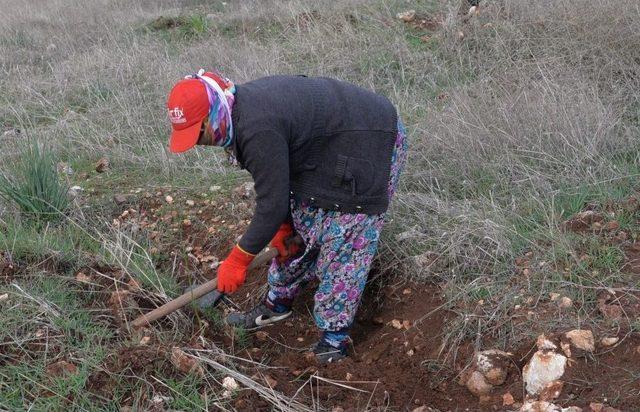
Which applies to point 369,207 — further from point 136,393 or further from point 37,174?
point 37,174

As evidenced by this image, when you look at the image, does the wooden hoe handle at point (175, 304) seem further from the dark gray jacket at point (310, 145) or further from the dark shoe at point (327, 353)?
the dark shoe at point (327, 353)

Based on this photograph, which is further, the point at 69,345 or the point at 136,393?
the point at 69,345

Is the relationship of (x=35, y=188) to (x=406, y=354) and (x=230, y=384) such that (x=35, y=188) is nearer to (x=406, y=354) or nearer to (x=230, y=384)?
(x=230, y=384)

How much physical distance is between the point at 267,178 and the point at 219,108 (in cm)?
28

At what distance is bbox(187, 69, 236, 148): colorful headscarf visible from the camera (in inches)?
85.8

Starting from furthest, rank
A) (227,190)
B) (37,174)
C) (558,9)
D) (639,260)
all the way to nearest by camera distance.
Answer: (558,9)
(227,190)
(37,174)
(639,260)

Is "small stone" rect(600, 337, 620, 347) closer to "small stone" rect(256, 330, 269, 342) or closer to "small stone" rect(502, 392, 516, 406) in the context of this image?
"small stone" rect(502, 392, 516, 406)

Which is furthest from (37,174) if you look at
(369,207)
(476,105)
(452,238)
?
(476,105)

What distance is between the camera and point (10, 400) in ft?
7.18

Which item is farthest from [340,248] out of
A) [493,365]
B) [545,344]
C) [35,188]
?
[35,188]

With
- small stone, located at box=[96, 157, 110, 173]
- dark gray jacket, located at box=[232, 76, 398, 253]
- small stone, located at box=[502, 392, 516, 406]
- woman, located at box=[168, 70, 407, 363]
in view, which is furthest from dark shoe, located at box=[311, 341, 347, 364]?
small stone, located at box=[96, 157, 110, 173]

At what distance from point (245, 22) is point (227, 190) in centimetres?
390

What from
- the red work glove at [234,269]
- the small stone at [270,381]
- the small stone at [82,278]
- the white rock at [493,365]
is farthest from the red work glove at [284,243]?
the white rock at [493,365]

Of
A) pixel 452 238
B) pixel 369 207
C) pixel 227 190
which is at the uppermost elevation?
pixel 369 207
